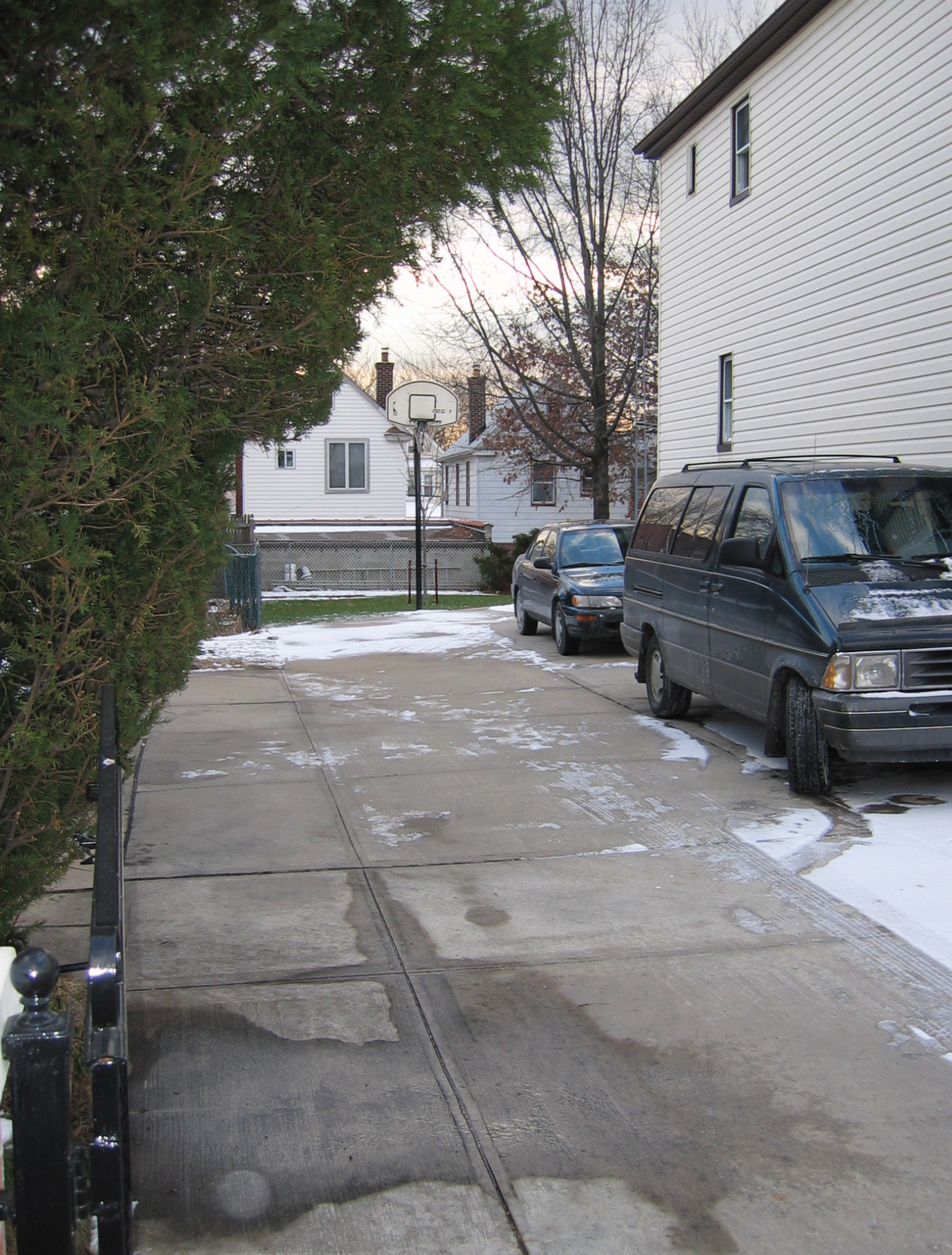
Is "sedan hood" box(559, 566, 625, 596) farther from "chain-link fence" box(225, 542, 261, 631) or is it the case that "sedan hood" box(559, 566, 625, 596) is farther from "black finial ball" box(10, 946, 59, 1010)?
"black finial ball" box(10, 946, 59, 1010)

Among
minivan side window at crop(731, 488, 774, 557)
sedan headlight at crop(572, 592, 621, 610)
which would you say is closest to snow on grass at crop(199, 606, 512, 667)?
sedan headlight at crop(572, 592, 621, 610)

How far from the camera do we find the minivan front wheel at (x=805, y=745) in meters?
7.18

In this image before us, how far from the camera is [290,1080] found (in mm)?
3926

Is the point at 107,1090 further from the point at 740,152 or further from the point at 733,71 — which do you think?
the point at 733,71

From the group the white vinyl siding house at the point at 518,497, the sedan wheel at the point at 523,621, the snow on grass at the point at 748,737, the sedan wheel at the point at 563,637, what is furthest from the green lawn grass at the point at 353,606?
the snow on grass at the point at 748,737

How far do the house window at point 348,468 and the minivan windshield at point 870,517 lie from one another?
102 ft

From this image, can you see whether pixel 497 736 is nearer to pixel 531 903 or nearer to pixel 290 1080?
pixel 531 903

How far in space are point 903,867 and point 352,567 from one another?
85.0ft

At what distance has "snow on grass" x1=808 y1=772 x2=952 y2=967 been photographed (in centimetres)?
517

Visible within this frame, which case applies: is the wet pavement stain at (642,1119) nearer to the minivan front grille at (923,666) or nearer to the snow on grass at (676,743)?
the minivan front grille at (923,666)

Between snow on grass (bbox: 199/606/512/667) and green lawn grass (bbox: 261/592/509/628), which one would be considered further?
green lawn grass (bbox: 261/592/509/628)

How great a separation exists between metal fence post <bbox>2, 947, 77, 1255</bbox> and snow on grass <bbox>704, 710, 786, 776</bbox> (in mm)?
6487

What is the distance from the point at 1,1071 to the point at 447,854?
4.30 m

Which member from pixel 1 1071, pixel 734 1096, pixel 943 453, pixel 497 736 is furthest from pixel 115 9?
pixel 943 453
